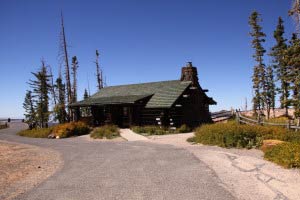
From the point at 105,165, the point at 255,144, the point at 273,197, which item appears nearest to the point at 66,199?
the point at 105,165

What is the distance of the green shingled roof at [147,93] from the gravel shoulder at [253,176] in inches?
542

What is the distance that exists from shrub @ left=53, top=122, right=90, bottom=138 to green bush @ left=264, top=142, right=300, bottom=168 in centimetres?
1940

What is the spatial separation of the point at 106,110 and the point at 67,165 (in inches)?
808

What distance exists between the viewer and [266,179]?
904 centimetres

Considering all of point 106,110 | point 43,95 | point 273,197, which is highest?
point 43,95

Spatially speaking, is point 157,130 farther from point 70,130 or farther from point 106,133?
point 70,130

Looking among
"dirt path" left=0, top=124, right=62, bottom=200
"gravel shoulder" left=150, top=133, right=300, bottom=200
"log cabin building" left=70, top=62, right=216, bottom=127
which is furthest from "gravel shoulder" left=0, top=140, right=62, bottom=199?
"log cabin building" left=70, top=62, right=216, bottom=127

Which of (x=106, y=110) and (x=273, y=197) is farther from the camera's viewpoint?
(x=106, y=110)

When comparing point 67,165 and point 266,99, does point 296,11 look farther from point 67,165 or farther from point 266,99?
point 266,99

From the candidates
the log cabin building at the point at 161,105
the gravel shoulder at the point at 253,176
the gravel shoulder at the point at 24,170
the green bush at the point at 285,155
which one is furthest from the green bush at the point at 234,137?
the gravel shoulder at the point at 24,170

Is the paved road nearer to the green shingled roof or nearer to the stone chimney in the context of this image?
the green shingled roof

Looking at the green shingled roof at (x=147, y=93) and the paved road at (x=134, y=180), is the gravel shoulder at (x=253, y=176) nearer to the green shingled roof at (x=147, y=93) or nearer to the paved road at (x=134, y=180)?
the paved road at (x=134, y=180)

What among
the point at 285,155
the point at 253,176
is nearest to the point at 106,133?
the point at 285,155

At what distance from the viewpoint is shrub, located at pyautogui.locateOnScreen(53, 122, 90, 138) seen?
2648 cm
